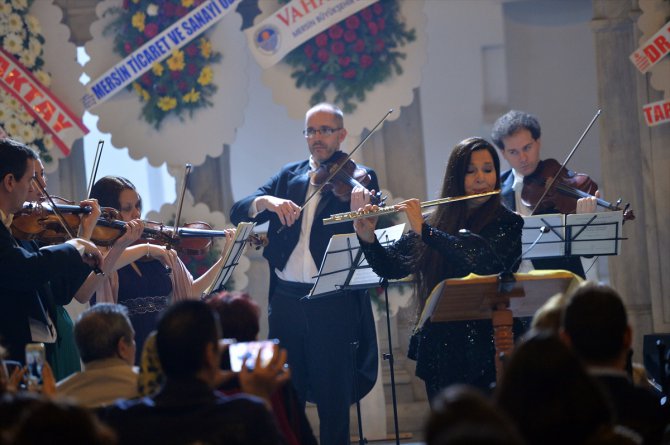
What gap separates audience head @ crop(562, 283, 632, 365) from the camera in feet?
7.87

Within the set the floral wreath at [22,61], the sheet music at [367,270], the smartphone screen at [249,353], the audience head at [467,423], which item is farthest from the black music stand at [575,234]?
the audience head at [467,423]

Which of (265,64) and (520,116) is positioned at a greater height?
(265,64)

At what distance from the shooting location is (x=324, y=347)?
4961 mm

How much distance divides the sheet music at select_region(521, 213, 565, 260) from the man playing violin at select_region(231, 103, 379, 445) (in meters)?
0.78

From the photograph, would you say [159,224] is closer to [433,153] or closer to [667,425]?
[433,153]

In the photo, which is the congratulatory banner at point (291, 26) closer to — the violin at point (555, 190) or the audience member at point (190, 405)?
the violin at point (555, 190)

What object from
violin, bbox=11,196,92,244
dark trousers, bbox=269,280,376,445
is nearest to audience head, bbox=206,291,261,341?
violin, bbox=11,196,92,244

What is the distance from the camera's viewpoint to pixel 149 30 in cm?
584

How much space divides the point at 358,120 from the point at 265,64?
58 cm

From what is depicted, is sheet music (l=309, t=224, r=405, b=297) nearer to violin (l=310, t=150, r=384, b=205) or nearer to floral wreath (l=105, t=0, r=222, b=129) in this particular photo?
violin (l=310, t=150, r=384, b=205)

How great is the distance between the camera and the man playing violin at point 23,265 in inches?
156

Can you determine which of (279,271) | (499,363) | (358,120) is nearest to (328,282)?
(279,271)

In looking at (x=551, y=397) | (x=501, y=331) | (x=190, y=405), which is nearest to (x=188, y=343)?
(x=190, y=405)

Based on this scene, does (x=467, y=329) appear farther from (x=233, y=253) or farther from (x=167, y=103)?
(x=167, y=103)
